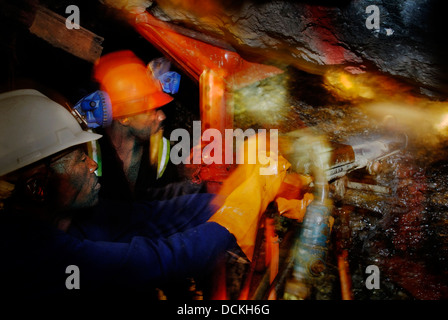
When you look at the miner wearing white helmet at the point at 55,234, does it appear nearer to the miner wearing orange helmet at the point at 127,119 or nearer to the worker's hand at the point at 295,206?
the worker's hand at the point at 295,206

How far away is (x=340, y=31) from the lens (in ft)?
5.19

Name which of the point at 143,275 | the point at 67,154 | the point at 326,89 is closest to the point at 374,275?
the point at 326,89

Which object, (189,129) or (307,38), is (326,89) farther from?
(189,129)

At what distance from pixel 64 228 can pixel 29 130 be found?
0.81 metres

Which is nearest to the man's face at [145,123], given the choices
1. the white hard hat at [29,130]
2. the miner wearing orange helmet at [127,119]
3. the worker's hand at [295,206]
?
the miner wearing orange helmet at [127,119]

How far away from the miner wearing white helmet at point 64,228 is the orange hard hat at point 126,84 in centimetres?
133

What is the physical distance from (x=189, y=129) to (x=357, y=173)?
3295 mm

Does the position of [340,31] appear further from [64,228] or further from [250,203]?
[64,228]

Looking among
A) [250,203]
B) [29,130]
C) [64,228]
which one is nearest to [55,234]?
[64,228]

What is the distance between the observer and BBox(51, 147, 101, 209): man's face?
1.63m

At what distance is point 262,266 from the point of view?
279cm

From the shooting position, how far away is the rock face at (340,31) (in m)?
1.33

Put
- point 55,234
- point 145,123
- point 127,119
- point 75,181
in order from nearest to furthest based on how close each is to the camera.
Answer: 1. point 55,234
2. point 75,181
3. point 127,119
4. point 145,123
